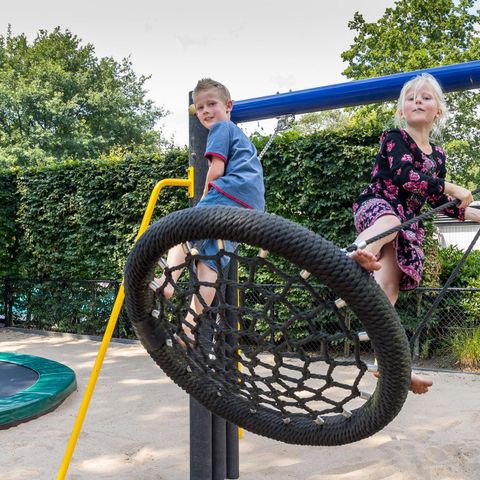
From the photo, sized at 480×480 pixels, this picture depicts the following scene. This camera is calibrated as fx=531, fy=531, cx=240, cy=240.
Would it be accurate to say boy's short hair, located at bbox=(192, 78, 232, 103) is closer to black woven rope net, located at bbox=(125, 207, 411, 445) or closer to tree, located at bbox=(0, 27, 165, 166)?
black woven rope net, located at bbox=(125, 207, 411, 445)

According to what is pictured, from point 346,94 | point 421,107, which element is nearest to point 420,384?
point 421,107

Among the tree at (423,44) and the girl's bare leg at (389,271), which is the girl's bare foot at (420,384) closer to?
the girl's bare leg at (389,271)

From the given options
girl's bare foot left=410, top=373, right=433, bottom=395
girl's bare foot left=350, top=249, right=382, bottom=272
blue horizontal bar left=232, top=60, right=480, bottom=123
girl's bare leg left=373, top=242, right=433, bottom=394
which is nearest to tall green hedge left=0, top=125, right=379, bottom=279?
blue horizontal bar left=232, top=60, right=480, bottom=123

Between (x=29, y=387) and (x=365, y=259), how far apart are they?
4049 mm

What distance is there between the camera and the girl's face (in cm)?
186

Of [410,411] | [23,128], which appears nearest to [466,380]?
[410,411]

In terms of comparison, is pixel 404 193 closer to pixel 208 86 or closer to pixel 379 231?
pixel 379 231

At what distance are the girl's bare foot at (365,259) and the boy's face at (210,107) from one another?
120cm

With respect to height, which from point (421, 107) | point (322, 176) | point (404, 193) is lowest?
point (404, 193)

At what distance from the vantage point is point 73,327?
823cm

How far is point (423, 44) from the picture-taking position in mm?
17125

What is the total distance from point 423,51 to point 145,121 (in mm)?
14393

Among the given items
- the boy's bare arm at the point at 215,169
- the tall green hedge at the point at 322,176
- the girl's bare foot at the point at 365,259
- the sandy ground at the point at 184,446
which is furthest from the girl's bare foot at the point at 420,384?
the tall green hedge at the point at 322,176

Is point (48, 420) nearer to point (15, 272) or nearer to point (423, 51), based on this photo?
point (15, 272)
